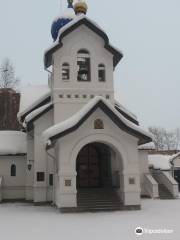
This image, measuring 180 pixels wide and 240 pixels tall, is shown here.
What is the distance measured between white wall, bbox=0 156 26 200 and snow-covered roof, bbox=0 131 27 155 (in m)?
0.36

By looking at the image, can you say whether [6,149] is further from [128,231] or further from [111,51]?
[128,231]

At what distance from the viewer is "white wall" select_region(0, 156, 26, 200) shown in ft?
69.3

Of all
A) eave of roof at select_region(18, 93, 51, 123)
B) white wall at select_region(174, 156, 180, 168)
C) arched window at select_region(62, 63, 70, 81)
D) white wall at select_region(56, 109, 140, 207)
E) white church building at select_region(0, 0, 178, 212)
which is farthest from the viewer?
white wall at select_region(174, 156, 180, 168)

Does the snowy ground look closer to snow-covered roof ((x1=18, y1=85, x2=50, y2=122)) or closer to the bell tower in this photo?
the bell tower

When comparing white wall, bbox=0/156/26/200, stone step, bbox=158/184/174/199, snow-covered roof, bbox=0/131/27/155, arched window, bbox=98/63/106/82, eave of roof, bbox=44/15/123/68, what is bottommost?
stone step, bbox=158/184/174/199

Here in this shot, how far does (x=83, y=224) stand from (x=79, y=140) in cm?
473

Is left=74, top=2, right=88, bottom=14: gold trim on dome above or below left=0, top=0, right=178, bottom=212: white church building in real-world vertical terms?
above

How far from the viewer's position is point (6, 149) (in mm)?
21547

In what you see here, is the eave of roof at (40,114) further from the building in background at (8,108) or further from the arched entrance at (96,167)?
the building in background at (8,108)

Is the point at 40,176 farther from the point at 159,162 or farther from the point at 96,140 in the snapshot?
the point at 159,162

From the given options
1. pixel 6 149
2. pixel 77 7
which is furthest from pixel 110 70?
pixel 6 149

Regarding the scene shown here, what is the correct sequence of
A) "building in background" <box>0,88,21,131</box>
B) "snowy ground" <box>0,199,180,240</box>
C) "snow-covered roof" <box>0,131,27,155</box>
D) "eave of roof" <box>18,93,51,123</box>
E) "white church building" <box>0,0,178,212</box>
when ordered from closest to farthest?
"snowy ground" <box>0,199,180,240</box> → "white church building" <box>0,0,178,212</box> → "eave of roof" <box>18,93,51,123</box> → "snow-covered roof" <box>0,131,27,155</box> → "building in background" <box>0,88,21,131</box>

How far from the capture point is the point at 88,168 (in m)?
19.2

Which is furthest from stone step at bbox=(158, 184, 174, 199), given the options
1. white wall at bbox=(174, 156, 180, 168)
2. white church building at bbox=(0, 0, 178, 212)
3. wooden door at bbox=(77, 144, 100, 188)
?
white wall at bbox=(174, 156, 180, 168)
